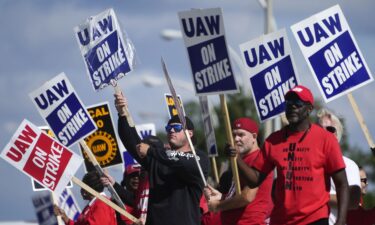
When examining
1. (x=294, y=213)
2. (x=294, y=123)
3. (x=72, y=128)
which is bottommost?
(x=294, y=213)

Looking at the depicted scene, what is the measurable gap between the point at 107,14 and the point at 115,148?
3.71 metres

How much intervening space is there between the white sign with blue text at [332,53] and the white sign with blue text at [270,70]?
1.42 ft

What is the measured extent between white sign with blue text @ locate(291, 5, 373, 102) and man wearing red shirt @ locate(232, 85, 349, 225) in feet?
6.63

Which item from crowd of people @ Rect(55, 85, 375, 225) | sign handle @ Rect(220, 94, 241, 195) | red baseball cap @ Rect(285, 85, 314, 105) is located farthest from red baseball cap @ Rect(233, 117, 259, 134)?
red baseball cap @ Rect(285, 85, 314, 105)

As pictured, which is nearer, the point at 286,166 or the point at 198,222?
the point at 286,166

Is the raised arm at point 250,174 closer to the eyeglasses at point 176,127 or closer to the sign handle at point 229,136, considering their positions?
the sign handle at point 229,136

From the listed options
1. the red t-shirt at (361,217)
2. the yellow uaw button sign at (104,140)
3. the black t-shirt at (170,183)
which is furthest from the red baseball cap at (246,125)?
the yellow uaw button sign at (104,140)

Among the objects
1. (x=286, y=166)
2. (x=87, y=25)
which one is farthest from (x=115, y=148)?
(x=286, y=166)

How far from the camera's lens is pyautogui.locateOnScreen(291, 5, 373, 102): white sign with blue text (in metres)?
11.8

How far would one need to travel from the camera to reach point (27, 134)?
1445 cm

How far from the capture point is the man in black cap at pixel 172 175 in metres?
Result: 11.4

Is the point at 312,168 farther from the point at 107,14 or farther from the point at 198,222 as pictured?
the point at 107,14

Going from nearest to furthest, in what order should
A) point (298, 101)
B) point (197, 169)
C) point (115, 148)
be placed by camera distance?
point (298, 101), point (197, 169), point (115, 148)

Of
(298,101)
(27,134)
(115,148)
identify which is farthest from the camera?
(115,148)
